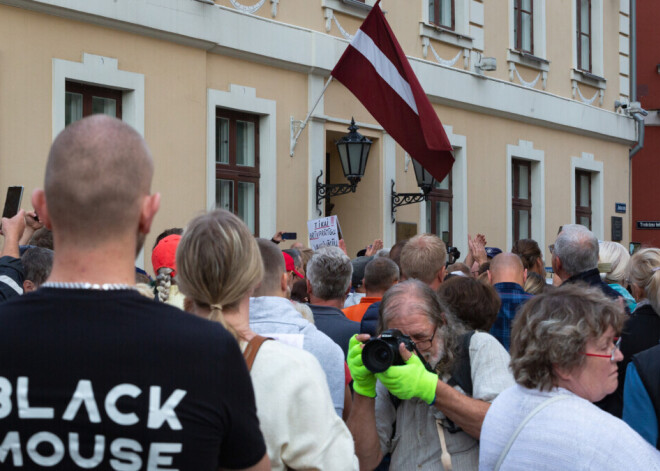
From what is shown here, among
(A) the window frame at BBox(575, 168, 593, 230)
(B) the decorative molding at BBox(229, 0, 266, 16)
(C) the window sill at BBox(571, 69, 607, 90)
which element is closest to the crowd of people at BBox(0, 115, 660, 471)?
(B) the decorative molding at BBox(229, 0, 266, 16)

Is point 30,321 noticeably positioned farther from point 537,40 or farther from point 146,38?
point 537,40

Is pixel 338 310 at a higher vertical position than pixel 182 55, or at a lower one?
lower

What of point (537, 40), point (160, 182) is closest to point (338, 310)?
point (160, 182)

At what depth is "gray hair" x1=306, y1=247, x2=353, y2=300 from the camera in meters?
4.90

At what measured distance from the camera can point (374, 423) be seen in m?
3.44

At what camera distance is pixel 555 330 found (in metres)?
2.70

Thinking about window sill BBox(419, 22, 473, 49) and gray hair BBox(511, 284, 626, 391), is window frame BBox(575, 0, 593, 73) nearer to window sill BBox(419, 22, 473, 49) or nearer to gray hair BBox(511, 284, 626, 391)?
window sill BBox(419, 22, 473, 49)

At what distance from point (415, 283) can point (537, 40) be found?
12673mm

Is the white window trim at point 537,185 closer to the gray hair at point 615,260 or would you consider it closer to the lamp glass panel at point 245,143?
the lamp glass panel at point 245,143

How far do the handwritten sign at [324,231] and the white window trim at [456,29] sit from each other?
4.69m

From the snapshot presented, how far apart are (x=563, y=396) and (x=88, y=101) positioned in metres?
7.41

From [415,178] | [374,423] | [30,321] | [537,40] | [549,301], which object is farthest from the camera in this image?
[537,40]

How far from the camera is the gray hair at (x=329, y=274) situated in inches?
Answer: 193

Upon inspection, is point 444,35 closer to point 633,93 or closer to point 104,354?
point 633,93
